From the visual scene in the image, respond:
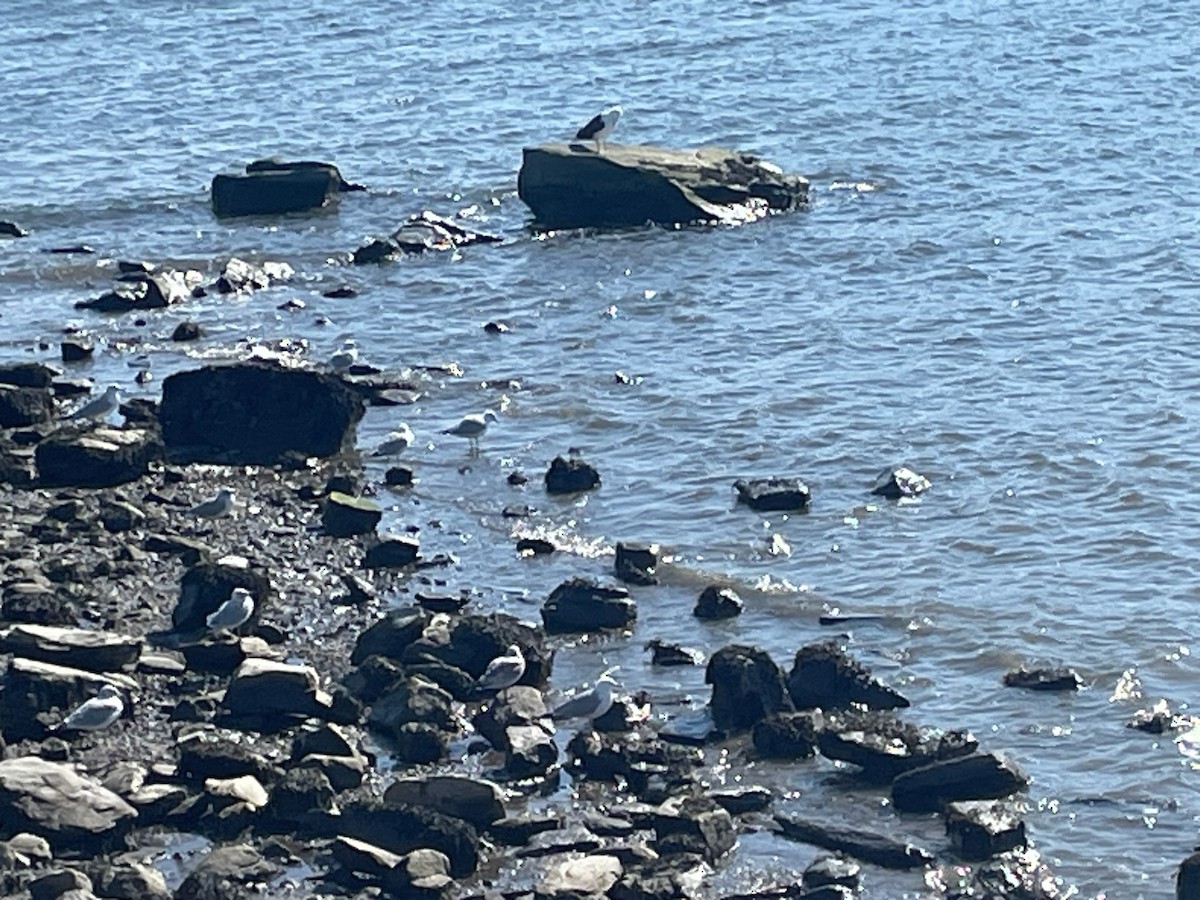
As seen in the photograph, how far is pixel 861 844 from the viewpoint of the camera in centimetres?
1521

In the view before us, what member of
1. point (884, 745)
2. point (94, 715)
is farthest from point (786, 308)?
point (94, 715)

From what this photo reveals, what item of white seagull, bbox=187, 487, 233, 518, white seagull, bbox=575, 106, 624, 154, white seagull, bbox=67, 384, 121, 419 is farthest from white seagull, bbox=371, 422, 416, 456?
white seagull, bbox=575, 106, 624, 154

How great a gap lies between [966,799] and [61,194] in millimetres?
23967

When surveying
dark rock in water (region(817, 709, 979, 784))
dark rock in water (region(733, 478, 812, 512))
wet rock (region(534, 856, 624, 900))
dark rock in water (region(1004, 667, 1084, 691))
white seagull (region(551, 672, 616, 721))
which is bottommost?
dark rock in water (region(733, 478, 812, 512))

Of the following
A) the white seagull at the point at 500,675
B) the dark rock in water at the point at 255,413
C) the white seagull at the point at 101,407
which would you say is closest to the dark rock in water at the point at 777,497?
the dark rock in water at the point at 255,413

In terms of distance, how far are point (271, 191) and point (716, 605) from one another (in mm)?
17211

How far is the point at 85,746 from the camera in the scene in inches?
643

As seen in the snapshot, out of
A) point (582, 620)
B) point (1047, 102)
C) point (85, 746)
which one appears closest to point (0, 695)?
point (85, 746)

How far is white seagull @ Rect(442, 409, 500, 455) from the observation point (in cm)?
2383

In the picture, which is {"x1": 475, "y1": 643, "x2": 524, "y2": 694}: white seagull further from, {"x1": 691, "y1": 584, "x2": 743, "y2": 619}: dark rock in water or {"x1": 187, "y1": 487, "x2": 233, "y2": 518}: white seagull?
{"x1": 187, "y1": 487, "x2": 233, "y2": 518}: white seagull

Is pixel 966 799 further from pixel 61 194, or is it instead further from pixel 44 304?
pixel 61 194

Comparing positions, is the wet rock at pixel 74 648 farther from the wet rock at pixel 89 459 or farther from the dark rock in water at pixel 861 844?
the dark rock in water at pixel 861 844

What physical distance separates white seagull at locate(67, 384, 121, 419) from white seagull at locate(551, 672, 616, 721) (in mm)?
8324

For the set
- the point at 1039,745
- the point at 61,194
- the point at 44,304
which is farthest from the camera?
the point at 61,194
